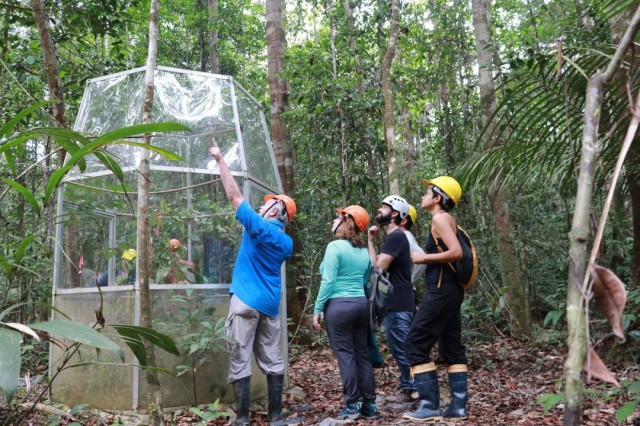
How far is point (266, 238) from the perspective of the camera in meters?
4.96

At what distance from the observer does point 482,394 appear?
588cm

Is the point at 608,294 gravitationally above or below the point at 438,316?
above

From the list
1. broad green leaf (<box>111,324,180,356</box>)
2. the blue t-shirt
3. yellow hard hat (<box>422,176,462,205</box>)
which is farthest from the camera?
the blue t-shirt

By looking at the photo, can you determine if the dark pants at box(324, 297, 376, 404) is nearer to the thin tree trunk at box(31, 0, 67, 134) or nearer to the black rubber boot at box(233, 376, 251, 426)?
the black rubber boot at box(233, 376, 251, 426)

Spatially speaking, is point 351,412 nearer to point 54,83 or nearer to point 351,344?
point 351,344

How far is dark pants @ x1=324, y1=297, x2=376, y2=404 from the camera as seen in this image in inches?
198

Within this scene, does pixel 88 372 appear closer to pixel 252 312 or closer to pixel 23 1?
pixel 252 312

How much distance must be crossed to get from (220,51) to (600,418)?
13.5m

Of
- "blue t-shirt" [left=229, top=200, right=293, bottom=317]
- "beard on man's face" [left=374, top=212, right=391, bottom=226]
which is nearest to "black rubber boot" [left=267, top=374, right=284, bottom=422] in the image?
"blue t-shirt" [left=229, top=200, right=293, bottom=317]

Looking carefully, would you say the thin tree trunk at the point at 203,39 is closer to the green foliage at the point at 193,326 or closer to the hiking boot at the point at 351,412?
the green foliage at the point at 193,326

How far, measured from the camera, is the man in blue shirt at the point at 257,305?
4922mm

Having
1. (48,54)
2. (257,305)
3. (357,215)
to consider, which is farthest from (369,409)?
(48,54)

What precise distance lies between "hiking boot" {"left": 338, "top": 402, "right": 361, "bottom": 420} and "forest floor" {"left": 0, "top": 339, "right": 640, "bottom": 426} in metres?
0.07

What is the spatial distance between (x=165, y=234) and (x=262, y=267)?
4.71 feet
